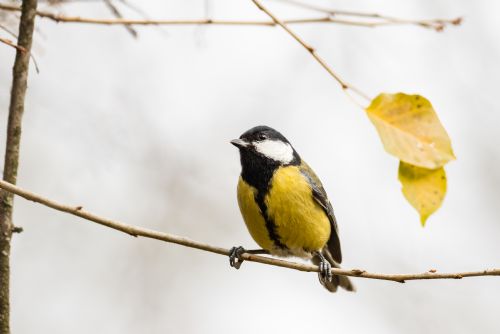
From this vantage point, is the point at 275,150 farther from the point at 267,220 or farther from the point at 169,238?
the point at 169,238

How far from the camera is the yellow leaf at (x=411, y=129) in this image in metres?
1.42

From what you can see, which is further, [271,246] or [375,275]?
[271,246]

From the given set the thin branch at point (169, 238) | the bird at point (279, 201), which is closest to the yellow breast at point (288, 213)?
the bird at point (279, 201)

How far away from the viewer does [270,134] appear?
3.48 meters

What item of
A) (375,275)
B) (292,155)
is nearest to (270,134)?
(292,155)

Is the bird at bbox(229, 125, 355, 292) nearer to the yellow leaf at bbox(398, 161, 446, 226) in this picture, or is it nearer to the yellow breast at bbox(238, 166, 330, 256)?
the yellow breast at bbox(238, 166, 330, 256)

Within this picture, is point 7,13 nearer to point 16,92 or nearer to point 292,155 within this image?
point 16,92

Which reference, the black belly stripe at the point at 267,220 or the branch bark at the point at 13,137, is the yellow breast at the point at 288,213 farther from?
the branch bark at the point at 13,137

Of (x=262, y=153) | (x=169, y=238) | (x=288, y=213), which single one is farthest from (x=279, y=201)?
(x=169, y=238)

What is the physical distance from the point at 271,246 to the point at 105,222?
5.91ft

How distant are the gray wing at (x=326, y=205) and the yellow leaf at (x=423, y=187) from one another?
5.96ft

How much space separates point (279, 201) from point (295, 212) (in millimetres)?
107


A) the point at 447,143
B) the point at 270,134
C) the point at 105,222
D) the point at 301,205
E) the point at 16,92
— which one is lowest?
the point at 301,205

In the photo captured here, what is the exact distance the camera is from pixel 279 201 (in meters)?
3.07
